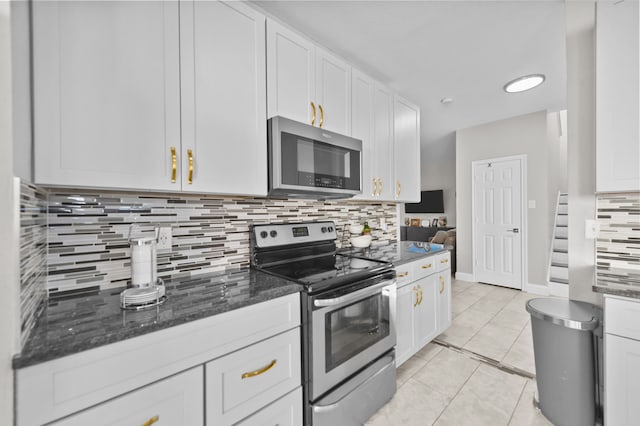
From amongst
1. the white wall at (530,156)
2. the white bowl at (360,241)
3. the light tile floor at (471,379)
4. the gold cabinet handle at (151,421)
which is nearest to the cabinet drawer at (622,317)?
the light tile floor at (471,379)

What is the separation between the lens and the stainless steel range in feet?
4.42

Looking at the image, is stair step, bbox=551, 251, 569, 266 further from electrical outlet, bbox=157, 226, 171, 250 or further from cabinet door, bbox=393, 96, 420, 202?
electrical outlet, bbox=157, 226, 171, 250

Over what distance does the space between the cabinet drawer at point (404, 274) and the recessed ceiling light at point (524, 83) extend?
91.8 inches

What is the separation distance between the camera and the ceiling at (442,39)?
69.9 inches

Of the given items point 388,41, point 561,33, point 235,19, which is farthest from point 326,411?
point 561,33

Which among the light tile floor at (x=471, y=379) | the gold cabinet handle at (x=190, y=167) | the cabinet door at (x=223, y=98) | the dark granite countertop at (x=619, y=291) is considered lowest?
the light tile floor at (x=471, y=379)

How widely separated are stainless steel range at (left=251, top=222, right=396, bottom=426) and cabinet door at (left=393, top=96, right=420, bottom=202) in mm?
1073

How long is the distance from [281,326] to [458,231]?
4350 millimetres

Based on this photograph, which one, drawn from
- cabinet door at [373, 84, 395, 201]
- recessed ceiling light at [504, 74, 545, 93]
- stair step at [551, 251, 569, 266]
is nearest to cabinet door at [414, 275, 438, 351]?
A: cabinet door at [373, 84, 395, 201]

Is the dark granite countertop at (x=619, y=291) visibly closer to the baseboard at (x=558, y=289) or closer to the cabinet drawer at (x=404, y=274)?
the cabinet drawer at (x=404, y=274)

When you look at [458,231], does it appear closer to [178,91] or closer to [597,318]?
[597,318]

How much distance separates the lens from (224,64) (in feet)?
4.62

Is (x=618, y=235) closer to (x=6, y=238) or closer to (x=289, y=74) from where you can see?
(x=289, y=74)

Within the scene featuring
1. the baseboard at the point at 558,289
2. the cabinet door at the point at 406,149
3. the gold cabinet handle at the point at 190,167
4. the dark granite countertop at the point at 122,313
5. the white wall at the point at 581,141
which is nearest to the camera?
the dark granite countertop at the point at 122,313
